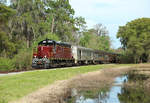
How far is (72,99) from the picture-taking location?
14836 millimetres

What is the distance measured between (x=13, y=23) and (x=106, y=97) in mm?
37235

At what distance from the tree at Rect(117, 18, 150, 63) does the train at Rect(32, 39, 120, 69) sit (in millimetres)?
13844

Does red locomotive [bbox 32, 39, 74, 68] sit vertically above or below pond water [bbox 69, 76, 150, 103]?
above

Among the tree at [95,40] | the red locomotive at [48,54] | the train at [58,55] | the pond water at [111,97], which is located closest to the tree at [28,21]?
the train at [58,55]

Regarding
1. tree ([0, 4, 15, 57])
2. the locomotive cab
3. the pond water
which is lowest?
the pond water

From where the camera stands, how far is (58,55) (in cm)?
3541

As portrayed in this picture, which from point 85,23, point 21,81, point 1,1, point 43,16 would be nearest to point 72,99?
point 21,81

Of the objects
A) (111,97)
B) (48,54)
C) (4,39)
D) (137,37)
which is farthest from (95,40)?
(111,97)

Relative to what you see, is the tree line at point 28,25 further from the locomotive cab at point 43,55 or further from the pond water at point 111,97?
the pond water at point 111,97

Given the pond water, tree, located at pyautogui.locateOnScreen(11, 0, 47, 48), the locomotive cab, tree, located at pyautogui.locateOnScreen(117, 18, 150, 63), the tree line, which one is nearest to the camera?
the pond water

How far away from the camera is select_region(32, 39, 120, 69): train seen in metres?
32.5

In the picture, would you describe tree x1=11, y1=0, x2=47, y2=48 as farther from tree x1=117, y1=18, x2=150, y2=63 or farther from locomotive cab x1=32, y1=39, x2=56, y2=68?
tree x1=117, y1=18, x2=150, y2=63

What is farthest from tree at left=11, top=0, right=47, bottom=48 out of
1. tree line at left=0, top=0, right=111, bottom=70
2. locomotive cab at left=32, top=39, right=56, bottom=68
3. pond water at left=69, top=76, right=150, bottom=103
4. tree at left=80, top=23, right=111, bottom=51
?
pond water at left=69, top=76, right=150, bottom=103

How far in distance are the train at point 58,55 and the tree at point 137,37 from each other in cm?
1384
